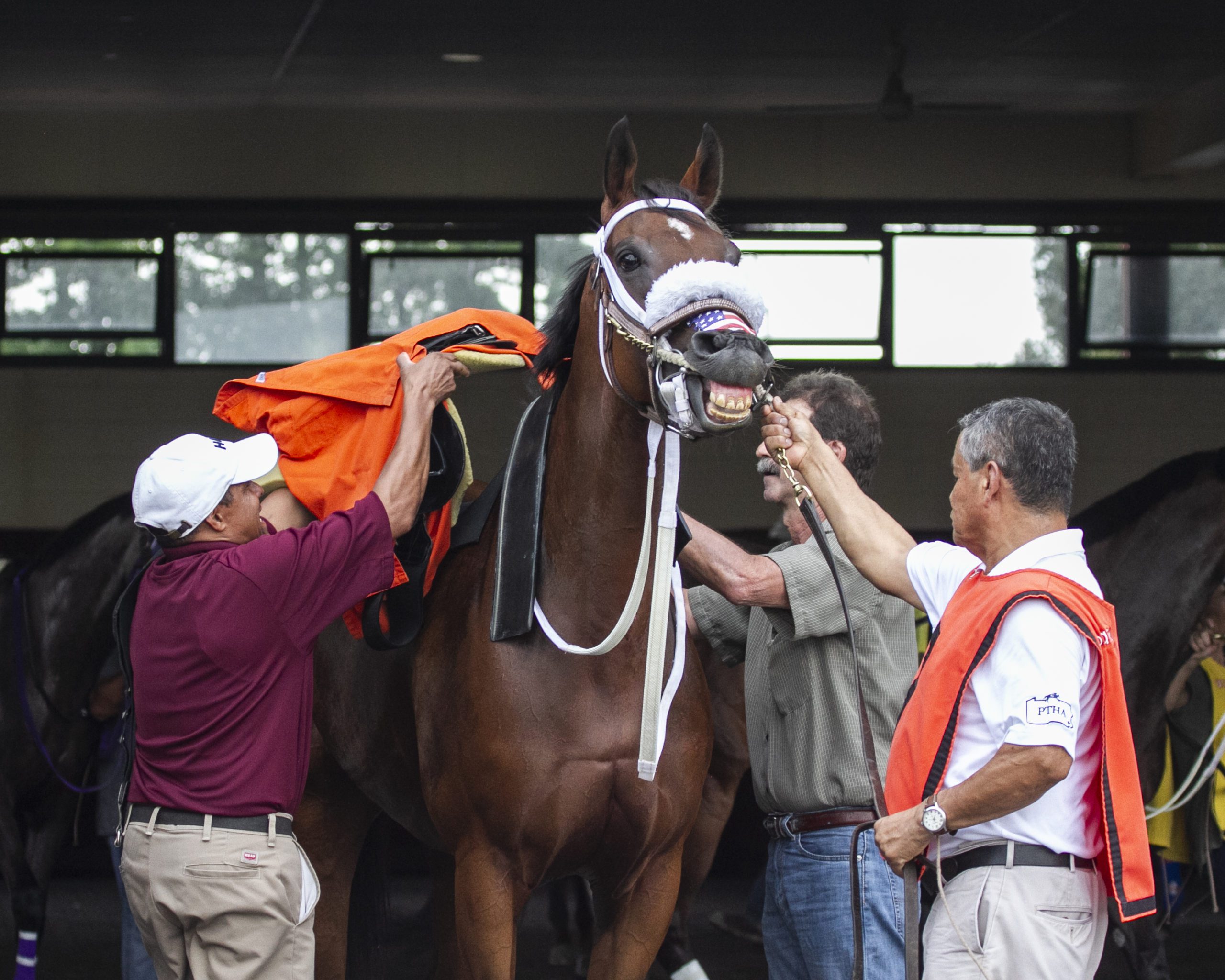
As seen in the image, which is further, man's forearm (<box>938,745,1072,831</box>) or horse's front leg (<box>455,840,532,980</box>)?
horse's front leg (<box>455,840,532,980</box>)

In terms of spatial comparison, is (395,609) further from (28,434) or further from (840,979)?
(28,434)

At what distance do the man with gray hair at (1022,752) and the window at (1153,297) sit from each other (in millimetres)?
6499

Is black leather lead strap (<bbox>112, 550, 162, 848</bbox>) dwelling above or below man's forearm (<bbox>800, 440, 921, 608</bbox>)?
below

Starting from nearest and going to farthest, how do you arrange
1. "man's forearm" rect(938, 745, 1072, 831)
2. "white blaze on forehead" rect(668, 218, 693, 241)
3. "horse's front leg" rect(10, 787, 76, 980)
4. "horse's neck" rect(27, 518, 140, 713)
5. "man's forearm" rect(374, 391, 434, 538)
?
"man's forearm" rect(938, 745, 1072, 831) → "white blaze on forehead" rect(668, 218, 693, 241) → "man's forearm" rect(374, 391, 434, 538) → "horse's front leg" rect(10, 787, 76, 980) → "horse's neck" rect(27, 518, 140, 713)

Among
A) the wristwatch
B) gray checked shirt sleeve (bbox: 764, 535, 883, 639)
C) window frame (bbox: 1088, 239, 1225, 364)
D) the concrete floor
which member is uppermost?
window frame (bbox: 1088, 239, 1225, 364)

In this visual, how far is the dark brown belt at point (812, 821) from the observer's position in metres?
2.72

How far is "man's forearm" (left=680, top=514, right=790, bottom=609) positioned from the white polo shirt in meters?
0.60

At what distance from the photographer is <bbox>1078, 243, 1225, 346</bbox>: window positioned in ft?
27.2

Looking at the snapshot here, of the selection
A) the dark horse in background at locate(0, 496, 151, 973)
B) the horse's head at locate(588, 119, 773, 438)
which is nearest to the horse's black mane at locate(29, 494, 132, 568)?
the dark horse in background at locate(0, 496, 151, 973)

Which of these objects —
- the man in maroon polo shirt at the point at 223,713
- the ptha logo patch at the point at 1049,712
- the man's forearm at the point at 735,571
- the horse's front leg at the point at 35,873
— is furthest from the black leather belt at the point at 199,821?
the horse's front leg at the point at 35,873

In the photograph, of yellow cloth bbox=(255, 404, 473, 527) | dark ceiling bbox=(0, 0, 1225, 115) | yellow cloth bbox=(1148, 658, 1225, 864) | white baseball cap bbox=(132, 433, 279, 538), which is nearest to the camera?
white baseball cap bbox=(132, 433, 279, 538)

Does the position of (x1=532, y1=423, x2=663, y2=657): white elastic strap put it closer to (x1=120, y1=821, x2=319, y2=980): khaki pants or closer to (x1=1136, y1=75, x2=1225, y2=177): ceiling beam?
(x1=120, y1=821, x2=319, y2=980): khaki pants

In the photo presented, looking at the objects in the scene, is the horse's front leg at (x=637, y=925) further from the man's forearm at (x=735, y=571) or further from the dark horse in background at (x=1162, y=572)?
the dark horse in background at (x=1162, y=572)

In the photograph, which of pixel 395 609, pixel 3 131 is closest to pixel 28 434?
pixel 3 131
